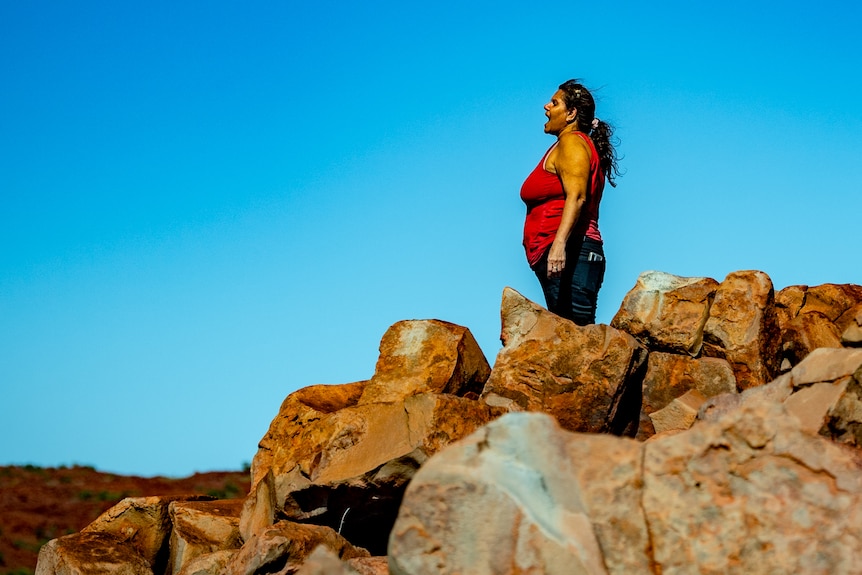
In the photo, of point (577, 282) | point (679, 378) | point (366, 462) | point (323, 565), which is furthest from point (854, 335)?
point (323, 565)

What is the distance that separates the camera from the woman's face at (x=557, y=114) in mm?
9227

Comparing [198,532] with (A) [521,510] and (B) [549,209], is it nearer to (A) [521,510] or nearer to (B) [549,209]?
(B) [549,209]

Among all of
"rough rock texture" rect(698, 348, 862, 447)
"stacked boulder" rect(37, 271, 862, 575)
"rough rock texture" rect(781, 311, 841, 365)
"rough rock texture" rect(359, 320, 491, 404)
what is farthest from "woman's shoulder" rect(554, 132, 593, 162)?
"rough rock texture" rect(781, 311, 841, 365)

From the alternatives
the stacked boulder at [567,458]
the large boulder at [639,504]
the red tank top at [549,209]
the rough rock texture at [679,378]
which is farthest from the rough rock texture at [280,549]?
the rough rock texture at [679,378]

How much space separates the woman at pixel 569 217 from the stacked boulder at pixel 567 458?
1.24ft

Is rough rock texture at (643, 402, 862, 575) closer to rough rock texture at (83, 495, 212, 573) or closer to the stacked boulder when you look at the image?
the stacked boulder

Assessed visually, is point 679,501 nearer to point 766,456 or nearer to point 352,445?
point 766,456

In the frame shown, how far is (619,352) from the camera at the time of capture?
8375mm

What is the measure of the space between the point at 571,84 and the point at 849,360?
13.8 ft

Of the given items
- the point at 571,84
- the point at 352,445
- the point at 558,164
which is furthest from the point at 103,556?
the point at 571,84

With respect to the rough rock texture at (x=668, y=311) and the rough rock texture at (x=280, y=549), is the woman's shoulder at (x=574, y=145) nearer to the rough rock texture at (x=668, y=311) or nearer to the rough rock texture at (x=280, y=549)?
the rough rock texture at (x=668, y=311)

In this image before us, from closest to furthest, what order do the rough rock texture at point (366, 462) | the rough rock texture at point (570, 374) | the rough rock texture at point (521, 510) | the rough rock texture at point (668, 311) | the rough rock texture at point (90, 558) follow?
the rough rock texture at point (521, 510) < the rough rock texture at point (366, 462) < the rough rock texture at point (570, 374) < the rough rock texture at point (90, 558) < the rough rock texture at point (668, 311)

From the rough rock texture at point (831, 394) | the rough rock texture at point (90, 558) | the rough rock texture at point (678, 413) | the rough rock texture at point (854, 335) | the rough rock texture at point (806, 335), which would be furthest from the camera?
the rough rock texture at point (806, 335)

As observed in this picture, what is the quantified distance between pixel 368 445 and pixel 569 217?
2.53 meters
